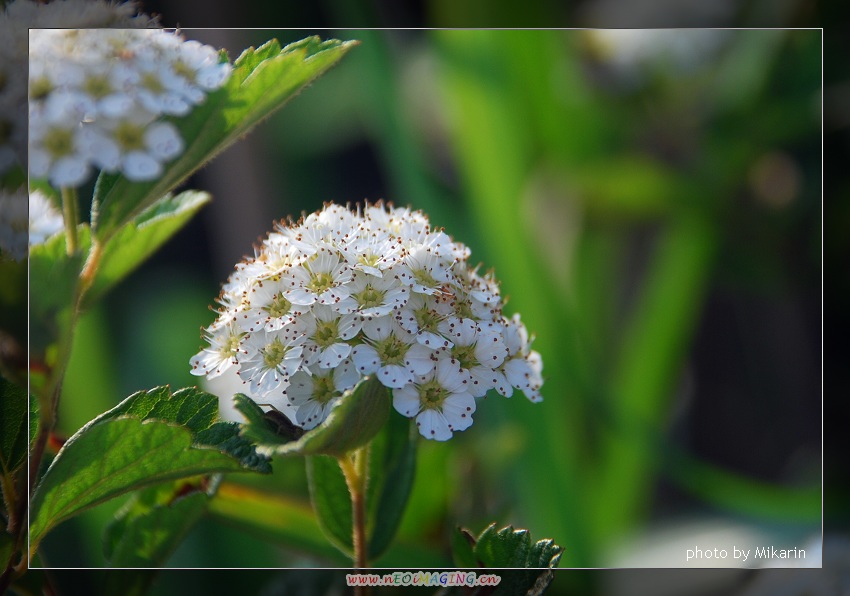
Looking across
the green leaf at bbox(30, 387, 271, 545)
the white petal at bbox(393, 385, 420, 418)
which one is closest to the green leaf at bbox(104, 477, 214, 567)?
the green leaf at bbox(30, 387, 271, 545)

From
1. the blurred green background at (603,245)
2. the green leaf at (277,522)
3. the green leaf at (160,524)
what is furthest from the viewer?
the blurred green background at (603,245)

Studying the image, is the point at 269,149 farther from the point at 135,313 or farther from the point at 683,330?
the point at 683,330

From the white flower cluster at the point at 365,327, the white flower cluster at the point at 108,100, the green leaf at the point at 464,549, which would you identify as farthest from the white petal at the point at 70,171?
the green leaf at the point at 464,549

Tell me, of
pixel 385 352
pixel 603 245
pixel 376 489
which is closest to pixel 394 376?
pixel 385 352

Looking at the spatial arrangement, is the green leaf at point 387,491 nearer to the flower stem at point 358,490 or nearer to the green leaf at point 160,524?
the flower stem at point 358,490

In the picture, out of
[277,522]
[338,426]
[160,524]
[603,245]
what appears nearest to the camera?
[338,426]

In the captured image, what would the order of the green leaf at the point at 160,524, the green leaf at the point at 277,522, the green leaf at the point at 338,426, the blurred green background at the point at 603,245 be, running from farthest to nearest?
the blurred green background at the point at 603,245
the green leaf at the point at 277,522
the green leaf at the point at 160,524
the green leaf at the point at 338,426

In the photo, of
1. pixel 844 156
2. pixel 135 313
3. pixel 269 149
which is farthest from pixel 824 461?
pixel 135 313

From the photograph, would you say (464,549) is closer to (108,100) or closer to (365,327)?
(365,327)
